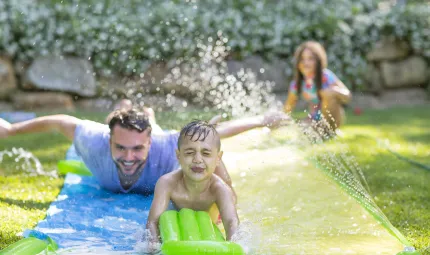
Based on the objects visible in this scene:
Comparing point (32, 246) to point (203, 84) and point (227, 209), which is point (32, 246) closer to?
point (227, 209)

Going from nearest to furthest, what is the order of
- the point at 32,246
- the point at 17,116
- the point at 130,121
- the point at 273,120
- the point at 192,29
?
1. the point at 32,246
2. the point at 130,121
3. the point at 273,120
4. the point at 17,116
5. the point at 192,29

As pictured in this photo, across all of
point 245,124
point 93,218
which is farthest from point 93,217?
point 245,124

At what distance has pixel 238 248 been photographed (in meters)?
2.91

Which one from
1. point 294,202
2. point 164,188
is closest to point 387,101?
point 294,202

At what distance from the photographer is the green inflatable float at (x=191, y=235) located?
2893 mm

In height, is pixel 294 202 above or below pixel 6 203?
below

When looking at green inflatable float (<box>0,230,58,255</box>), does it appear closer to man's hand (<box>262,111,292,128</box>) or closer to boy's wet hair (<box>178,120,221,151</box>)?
boy's wet hair (<box>178,120,221,151</box>)

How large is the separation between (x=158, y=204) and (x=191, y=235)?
38 centimetres

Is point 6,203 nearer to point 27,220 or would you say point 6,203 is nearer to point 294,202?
point 27,220

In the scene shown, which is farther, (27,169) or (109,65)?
(109,65)

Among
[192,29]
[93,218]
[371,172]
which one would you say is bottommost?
[371,172]

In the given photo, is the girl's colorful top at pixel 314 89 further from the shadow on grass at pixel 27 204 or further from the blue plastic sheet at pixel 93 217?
the shadow on grass at pixel 27 204

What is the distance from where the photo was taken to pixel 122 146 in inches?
158

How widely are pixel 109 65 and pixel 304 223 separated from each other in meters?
4.74
